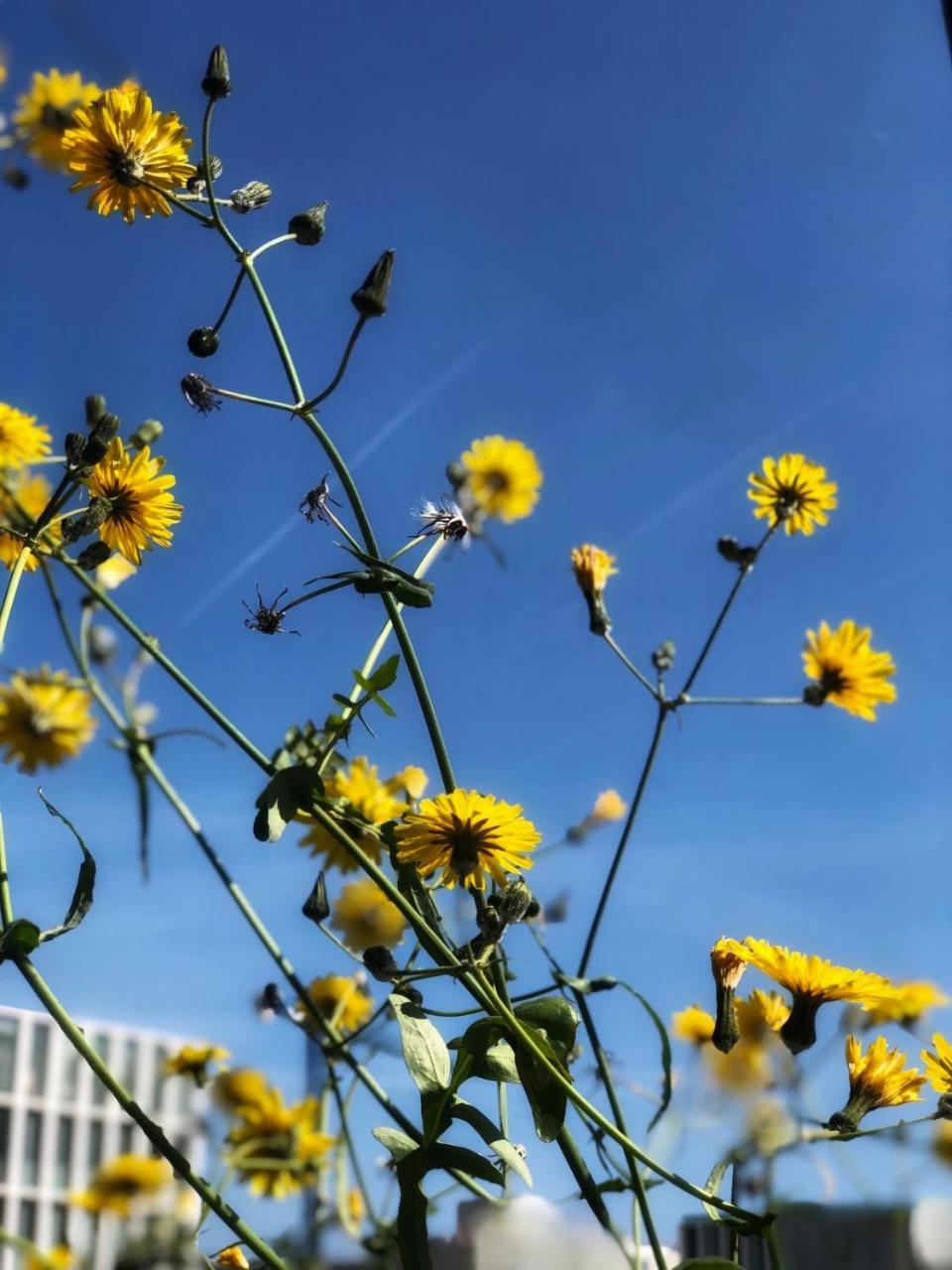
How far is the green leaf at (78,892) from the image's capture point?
1.10ft

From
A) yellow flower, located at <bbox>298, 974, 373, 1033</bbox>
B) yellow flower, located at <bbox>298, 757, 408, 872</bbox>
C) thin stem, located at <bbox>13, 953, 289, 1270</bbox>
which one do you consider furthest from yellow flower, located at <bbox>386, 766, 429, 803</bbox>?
thin stem, located at <bbox>13, 953, 289, 1270</bbox>

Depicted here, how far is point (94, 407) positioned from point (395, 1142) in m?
0.29

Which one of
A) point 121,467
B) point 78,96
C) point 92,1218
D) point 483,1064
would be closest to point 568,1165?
point 483,1064

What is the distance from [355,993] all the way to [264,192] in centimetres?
40

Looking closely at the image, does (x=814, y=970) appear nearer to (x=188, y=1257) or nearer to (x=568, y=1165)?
(x=568, y=1165)

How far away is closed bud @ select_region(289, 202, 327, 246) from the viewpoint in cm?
46

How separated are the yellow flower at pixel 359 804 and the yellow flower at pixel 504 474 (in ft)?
0.62

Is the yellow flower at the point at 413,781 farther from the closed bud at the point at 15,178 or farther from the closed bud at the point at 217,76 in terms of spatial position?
the closed bud at the point at 15,178

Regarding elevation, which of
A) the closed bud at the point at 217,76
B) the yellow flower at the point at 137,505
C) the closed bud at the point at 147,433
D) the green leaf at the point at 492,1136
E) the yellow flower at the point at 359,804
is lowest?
the green leaf at the point at 492,1136

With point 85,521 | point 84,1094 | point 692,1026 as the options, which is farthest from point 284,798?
point 84,1094

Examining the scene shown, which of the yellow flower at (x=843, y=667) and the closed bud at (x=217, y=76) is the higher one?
the closed bud at (x=217, y=76)

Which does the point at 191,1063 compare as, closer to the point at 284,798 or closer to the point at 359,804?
the point at 359,804

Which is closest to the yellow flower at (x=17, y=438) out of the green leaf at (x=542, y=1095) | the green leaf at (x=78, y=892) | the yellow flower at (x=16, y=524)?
the yellow flower at (x=16, y=524)

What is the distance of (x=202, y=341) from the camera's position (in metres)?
0.41
